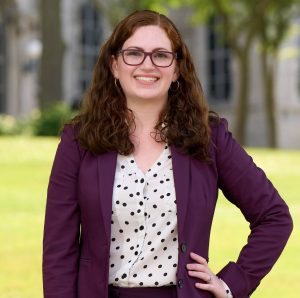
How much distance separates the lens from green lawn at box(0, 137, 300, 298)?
6.85 meters

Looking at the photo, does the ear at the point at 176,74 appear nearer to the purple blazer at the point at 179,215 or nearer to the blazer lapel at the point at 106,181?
the purple blazer at the point at 179,215

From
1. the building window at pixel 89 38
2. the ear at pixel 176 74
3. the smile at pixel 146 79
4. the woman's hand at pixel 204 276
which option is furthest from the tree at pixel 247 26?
the woman's hand at pixel 204 276

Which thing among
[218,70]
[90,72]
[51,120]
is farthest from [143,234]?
[218,70]

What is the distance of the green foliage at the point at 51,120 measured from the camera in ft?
66.7

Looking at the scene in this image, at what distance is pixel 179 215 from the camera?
2.99 metres

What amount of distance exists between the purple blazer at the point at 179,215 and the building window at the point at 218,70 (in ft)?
113

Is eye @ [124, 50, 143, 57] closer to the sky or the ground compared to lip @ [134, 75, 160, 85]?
closer to the sky

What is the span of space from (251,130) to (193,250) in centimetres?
3259

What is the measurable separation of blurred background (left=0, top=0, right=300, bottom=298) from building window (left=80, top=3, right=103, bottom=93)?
0.04 metres

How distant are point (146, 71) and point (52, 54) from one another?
20967 mm

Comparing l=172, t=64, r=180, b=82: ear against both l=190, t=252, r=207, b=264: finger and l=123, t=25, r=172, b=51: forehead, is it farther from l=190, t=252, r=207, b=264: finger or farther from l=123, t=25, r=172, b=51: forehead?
l=190, t=252, r=207, b=264: finger

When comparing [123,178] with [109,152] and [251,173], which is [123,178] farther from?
[251,173]

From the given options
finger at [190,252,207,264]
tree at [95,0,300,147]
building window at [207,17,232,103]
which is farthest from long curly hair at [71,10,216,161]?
building window at [207,17,232,103]

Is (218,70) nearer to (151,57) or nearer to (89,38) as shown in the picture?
(89,38)
